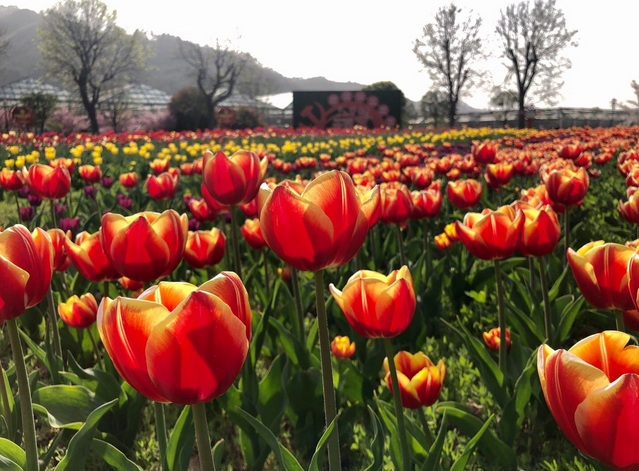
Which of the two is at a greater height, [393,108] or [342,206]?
[393,108]

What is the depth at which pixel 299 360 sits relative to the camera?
226cm

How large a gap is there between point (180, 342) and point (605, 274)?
3.48ft

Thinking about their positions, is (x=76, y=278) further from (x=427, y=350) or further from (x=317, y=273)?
(x=317, y=273)

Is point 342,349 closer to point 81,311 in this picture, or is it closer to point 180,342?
point 81,311

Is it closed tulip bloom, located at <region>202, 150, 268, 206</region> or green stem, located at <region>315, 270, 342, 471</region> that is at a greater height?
closed tulip bloom, located at <region>202, 150, 268, 206</region>

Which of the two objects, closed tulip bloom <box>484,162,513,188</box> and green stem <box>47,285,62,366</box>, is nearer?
green stem <box>47,285,62,366</box>

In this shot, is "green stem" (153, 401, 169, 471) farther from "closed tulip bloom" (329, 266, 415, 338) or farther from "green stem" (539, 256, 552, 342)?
"green stem" (539, 256, 552, 342)

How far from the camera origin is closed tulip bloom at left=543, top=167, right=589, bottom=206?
8.95ft

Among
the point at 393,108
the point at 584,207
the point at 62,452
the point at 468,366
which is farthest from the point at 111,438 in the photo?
the point at 393,108

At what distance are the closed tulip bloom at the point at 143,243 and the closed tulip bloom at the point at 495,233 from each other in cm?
100

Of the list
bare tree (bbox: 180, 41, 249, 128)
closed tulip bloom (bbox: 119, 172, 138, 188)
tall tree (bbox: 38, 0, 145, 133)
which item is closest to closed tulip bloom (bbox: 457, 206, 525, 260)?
closed tulip bloom (bbox: 119, 172, 138, 188)

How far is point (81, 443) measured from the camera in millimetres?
1293

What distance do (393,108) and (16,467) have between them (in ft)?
118

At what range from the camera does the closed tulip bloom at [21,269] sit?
42.6 inches
